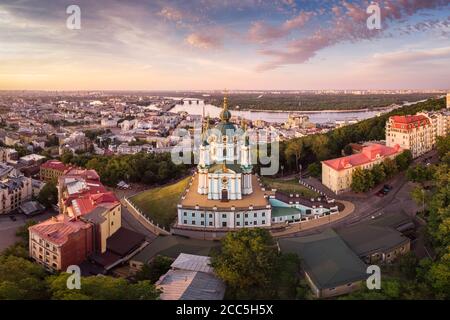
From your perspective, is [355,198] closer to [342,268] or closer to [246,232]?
[342,268]

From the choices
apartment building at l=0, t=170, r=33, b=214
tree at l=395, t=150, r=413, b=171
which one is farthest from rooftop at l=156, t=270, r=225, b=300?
tree at l=395, t=150, r=413, b=171

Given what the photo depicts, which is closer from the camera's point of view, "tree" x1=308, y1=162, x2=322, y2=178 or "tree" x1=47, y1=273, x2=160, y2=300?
"tree" x1=47, y1=273, x2=160, y2=300

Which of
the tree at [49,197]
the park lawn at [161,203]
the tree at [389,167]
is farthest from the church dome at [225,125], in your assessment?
the tree at [49,197]

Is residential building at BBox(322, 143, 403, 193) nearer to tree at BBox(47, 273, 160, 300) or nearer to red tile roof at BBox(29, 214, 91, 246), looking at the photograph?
red tile roof at BBox(29, 214, 91, 246)

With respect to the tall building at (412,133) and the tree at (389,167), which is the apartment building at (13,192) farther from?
the tall building at (412,133)
